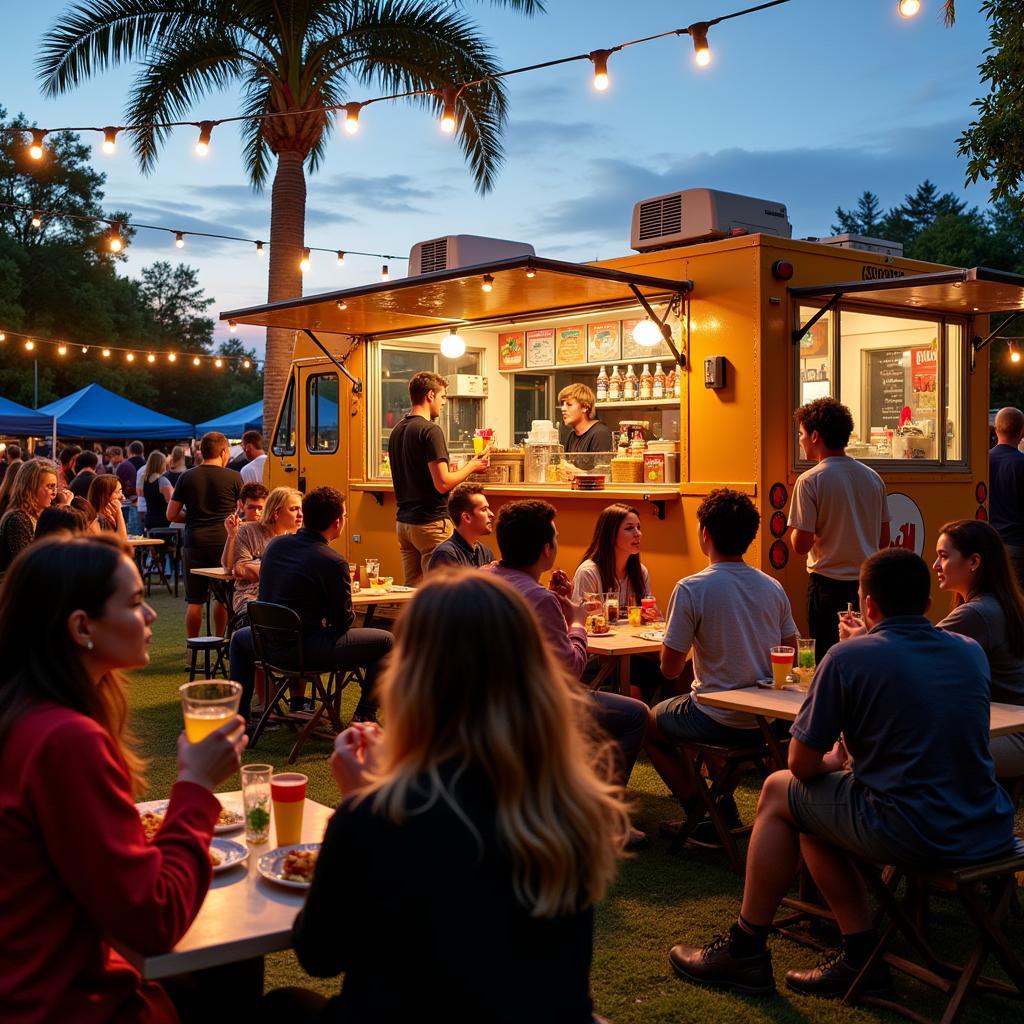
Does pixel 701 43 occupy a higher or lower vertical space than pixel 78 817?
higher

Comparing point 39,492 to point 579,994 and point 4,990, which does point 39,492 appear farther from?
point 579,994

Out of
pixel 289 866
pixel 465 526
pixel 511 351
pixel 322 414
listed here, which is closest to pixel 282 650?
pixel 465 526

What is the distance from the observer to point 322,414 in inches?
434

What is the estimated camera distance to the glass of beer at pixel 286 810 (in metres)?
2.65

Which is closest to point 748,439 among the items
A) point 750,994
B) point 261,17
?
point 750,994

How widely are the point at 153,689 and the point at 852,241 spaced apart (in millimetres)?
6071

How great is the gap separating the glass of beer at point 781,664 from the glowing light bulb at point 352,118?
23.6 ft

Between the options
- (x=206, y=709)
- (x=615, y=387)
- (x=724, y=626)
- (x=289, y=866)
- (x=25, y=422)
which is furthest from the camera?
(x=25, y=422)

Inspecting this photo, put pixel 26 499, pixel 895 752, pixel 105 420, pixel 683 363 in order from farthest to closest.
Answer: pixel 105 420 < pixel 683 363 < pixel 26 499 < pixel 895 752

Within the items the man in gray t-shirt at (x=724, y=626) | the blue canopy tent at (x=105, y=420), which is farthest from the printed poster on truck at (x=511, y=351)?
the blue canopy tent at (x=105, y=420)

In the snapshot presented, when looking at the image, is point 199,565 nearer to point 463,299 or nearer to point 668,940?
point 463,299

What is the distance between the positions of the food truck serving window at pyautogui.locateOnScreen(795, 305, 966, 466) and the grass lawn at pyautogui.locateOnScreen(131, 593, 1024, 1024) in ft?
11.1

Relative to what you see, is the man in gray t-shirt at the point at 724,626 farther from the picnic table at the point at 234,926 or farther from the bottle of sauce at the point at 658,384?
the bottle of sauce at the point at 658,384

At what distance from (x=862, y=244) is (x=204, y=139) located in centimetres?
639
